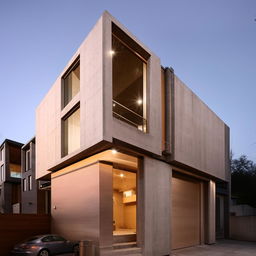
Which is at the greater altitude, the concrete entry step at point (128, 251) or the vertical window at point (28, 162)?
the vertical window at point (28, 162)

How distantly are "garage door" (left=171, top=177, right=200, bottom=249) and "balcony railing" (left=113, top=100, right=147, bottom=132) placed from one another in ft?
17.1

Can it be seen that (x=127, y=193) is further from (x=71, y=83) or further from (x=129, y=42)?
(x=129, y=42)

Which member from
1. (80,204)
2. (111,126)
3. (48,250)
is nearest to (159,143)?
(111,126)

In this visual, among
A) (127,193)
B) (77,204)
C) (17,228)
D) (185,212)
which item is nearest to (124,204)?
(127,193)

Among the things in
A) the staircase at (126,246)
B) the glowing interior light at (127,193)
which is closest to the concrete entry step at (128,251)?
Result: the staircase at (126,246)

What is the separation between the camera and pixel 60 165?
17359 mm

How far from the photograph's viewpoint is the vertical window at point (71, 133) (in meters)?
15.0

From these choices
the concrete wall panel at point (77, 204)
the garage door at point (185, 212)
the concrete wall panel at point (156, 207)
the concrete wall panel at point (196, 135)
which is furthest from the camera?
the garage door at point (185, 212)

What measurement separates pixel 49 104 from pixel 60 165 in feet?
14.3

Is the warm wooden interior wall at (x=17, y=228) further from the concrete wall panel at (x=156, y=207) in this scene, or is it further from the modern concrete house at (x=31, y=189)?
the modern concrete house at (x=31, y=189)

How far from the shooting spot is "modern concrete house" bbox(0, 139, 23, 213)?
4044 centimetres

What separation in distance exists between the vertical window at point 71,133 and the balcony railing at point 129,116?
2.39 meters

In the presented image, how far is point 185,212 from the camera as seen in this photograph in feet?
63.2

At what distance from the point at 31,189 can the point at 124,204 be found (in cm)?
1554
